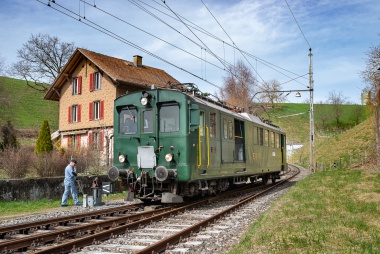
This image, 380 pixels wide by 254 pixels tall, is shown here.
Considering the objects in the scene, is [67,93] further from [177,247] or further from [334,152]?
[177,247]

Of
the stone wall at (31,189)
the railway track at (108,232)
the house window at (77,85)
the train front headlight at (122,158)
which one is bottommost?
the railway track at (108,232)

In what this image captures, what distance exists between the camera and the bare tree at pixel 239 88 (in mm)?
52719

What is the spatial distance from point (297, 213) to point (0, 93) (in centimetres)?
3305

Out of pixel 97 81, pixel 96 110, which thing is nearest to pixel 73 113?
pixel 96 110

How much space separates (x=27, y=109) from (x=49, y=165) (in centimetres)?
4171

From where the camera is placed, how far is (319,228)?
689 centimetres

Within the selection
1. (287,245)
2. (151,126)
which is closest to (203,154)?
(151,126)

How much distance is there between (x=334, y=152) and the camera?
37.3 m

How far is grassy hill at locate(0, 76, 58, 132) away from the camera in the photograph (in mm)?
47234

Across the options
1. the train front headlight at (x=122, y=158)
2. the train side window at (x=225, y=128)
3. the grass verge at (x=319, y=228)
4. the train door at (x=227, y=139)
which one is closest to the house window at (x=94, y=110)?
the train door at (x=227, y=139)

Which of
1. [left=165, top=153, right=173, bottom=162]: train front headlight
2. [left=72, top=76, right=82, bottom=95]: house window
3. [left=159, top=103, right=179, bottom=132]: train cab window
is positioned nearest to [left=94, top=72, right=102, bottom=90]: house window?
[left=72, top=76, right=82, bottom=95]: house window

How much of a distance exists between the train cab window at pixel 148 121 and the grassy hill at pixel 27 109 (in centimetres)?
3779

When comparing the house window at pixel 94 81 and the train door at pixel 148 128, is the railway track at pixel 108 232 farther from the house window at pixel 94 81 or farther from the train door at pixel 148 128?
the house window at pixel 94 81

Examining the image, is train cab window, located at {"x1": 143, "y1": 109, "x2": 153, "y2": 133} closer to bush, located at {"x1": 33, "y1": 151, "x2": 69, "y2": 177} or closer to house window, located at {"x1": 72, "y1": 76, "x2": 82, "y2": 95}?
bush, located at {"x1": 33, "y1": 151, "x2": 69, "y2": 177}
